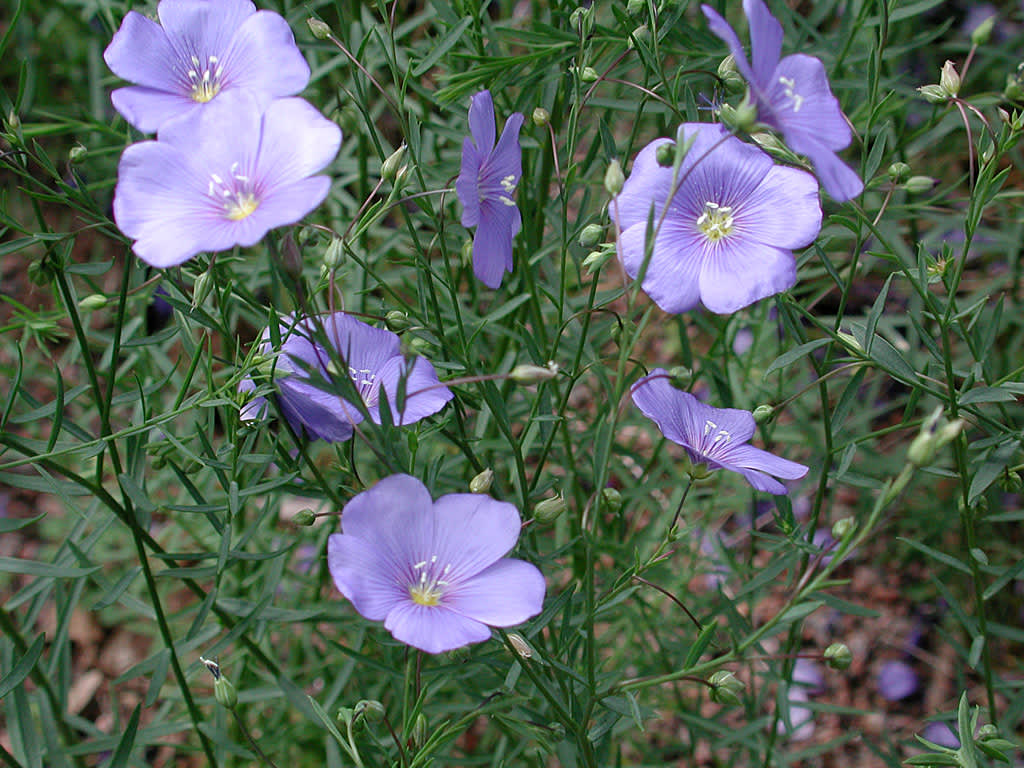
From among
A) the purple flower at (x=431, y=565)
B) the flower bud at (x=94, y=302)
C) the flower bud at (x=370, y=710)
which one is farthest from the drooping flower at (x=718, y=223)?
the flower bud at (x=94, y=302)

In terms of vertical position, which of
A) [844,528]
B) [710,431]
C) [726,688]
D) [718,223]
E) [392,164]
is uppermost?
[392,164]

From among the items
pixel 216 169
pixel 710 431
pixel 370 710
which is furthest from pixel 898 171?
pixel 370 710

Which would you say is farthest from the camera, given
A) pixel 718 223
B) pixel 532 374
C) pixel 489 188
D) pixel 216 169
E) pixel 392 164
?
pixel 489 188

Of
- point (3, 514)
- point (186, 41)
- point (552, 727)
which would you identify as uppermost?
point (186, 41)

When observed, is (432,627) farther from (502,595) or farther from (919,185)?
(919,185)

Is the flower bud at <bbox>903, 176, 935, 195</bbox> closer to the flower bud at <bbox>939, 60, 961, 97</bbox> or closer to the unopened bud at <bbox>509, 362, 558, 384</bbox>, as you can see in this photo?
the flower bud at <bbox>939, 60, 961, 97</bbox>

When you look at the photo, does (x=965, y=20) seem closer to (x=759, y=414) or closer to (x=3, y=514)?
(x=759, y=414)

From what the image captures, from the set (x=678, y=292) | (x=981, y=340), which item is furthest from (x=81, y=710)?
(x=981, y=340)
